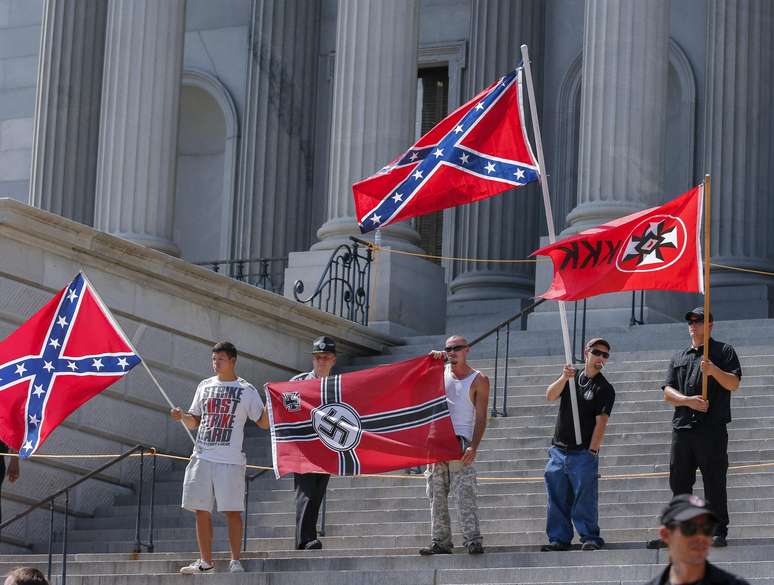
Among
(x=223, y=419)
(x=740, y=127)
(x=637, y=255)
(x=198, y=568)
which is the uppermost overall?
(x=740, y=127)

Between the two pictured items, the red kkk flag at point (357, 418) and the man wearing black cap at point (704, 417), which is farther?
the red kkk flag at point (357, 418)

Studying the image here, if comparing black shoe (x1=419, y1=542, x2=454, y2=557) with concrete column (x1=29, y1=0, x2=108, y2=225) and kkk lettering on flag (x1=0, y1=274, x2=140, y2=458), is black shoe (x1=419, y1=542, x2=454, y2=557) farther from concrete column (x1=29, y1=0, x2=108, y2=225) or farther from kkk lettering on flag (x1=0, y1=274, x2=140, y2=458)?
concrete column (x1=29, y1=0, x2=108, y2=225)

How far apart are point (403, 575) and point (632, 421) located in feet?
18.5

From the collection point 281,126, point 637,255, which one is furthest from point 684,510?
point 281,126

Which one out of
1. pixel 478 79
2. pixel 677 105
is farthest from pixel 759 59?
pixel 478 79

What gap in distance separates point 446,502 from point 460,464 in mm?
307

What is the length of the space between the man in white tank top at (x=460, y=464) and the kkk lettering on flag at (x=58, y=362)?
245 cm

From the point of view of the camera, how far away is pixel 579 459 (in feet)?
48.4

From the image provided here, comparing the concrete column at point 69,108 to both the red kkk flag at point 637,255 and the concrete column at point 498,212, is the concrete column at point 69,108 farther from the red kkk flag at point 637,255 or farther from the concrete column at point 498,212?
the red kkk flag at point 637,255

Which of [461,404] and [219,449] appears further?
[461,404]

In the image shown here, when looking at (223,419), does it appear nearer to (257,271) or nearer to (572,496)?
(572,496)

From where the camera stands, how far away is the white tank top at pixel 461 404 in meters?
15.2

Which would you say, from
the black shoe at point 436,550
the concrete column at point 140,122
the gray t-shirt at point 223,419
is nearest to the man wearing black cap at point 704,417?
the black shoe at point 436,550

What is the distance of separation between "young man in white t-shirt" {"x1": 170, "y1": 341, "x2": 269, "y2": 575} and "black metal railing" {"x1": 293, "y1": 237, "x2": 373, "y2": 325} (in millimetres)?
9088
